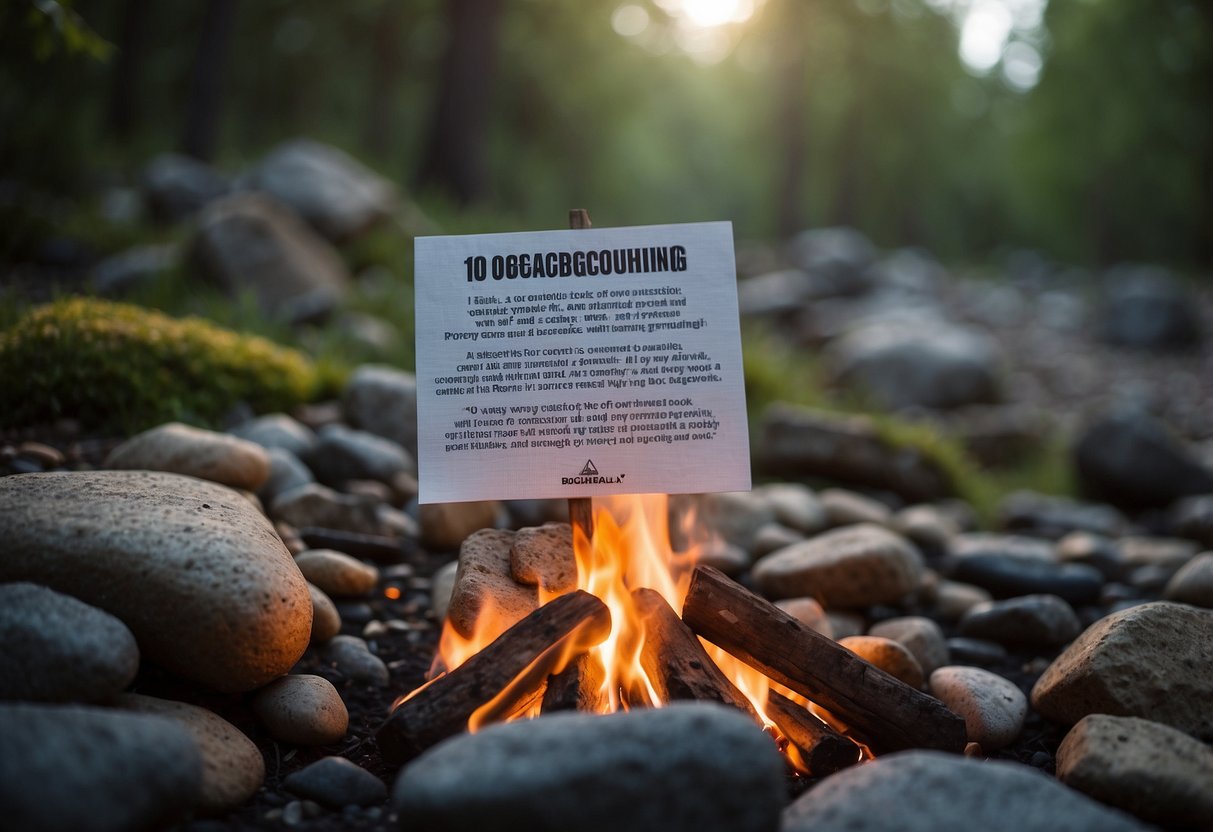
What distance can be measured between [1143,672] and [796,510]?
2.29 m

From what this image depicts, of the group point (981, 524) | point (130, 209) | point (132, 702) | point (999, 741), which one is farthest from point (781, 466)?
point (130, 209)

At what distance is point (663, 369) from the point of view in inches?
96.0

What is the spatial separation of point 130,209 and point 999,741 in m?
9.04

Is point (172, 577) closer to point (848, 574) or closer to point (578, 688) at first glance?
point (578, 688)

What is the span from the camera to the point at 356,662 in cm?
276

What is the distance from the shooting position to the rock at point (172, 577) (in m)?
2.11

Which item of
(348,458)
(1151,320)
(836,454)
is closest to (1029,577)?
(836,454)

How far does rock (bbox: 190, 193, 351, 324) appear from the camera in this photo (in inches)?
245

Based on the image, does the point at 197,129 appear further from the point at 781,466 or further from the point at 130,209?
the point at 781,466

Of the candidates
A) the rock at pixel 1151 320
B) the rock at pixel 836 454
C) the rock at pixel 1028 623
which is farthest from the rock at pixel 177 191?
the rock at pixel 1151 320

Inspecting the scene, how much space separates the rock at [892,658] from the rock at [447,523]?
1.73 metres

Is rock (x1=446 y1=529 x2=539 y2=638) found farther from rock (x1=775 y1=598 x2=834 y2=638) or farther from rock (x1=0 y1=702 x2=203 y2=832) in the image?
rock (x1=775 y1=598 x2=834 y2=638)

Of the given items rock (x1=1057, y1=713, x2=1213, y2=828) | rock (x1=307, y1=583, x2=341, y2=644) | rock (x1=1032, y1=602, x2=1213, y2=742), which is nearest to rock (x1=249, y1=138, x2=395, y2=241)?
rock (x1=307, y1=583, x2=341, y2=644)

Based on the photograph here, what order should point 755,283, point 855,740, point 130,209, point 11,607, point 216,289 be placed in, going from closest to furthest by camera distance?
point 11,607 → point 855,740 → point 216,289 → point 130,209 → point 755,283
